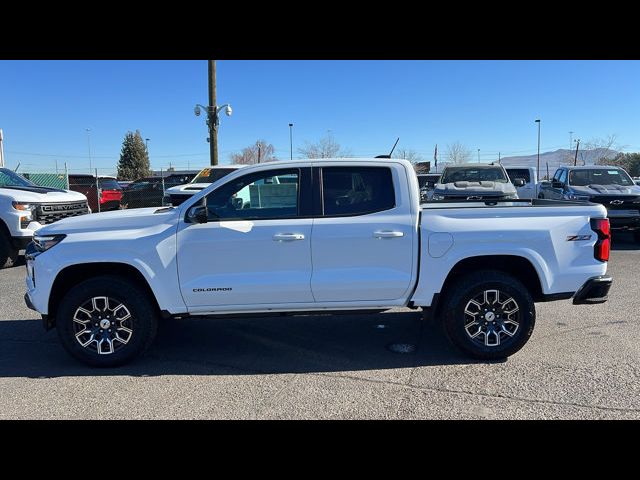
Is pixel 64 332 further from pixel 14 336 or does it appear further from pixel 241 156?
pixel 241 156

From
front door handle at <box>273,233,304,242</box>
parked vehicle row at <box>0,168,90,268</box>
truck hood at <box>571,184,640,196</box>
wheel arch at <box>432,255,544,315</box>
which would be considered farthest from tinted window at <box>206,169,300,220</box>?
truck hood at <box>571,184,640,196</box>

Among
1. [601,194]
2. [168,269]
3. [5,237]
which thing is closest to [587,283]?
[168,269]

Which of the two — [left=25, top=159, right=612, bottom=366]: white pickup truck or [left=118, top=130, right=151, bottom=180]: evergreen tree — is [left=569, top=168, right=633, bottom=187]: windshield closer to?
[left=25, top=159, right=612, bottom=366]: white pickup truck

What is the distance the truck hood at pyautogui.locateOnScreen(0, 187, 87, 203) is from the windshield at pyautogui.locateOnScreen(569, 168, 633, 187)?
11.9 meters

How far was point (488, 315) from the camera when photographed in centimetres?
432

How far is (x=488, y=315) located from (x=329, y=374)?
5.22 feet

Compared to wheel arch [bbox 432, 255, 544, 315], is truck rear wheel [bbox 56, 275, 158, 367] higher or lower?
lower

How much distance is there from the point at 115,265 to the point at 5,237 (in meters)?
5.93

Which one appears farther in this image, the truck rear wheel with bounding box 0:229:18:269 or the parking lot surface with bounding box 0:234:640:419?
the truck rear wheel with bounding box 0:229:18:269

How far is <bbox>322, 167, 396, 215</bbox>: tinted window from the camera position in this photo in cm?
433

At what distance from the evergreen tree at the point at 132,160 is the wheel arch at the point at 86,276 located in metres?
60.2

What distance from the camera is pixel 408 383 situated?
3902 mm

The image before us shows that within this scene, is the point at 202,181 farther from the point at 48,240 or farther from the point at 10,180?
the point at 48,240

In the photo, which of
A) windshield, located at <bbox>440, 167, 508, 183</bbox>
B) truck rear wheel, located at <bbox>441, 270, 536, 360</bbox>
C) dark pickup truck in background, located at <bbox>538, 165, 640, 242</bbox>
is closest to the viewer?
truck rear wheel, located at <bbox>441, 270, 536, 360</bbox>
